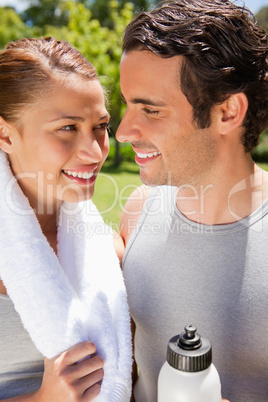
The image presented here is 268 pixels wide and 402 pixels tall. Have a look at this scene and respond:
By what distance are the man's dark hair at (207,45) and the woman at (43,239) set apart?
0.99 feet

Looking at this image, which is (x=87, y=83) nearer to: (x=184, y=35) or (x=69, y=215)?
(x=184, y=35)

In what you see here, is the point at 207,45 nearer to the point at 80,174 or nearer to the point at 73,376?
the point at 80,174

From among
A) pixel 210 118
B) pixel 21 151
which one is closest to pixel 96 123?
pixel 21 151

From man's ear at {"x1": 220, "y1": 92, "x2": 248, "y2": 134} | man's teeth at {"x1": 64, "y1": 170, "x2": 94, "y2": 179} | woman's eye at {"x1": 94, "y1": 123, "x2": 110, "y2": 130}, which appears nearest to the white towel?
man's teeth at {"x1": 64, "y1": 170, "x2": 94, "y2": 179}

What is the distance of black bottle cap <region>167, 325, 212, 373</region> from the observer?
0.88 metres

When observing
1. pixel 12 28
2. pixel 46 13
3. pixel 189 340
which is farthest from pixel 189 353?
pixel 46 13

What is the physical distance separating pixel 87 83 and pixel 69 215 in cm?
58

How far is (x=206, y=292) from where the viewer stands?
4.72ft

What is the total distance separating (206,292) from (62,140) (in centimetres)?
78

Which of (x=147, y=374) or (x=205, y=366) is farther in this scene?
(x=147, y=374)

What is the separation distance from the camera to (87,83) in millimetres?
1450

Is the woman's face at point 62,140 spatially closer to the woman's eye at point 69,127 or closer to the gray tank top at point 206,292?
the woman's eye at point 69,127

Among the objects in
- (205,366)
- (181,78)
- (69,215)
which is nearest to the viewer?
(205,366)

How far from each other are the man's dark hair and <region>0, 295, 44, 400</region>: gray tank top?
1.02 m
